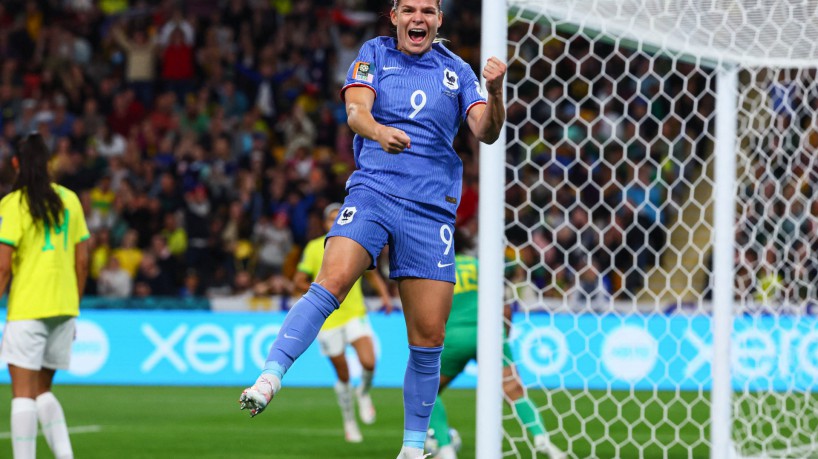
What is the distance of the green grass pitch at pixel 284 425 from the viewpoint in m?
8.54

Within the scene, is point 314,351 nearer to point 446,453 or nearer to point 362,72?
point 446,453

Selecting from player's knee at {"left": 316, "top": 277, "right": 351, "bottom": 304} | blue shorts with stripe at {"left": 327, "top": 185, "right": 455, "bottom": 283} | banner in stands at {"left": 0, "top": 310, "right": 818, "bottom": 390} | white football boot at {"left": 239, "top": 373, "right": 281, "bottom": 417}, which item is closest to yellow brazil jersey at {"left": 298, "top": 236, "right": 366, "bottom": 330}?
banner in stands at {"left": 0, "top": 310, "right": 818, "bottom": 390}

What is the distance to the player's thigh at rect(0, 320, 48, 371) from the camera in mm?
6168

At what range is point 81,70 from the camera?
18.5 metres

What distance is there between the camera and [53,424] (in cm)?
641

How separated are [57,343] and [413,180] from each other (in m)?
2.70

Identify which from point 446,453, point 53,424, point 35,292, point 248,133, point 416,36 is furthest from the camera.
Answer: point 248,133

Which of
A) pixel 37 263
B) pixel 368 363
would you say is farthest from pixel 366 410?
pixel 37 263

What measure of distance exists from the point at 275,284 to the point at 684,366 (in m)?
4.97

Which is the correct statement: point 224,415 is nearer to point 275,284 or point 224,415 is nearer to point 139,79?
point 275,284

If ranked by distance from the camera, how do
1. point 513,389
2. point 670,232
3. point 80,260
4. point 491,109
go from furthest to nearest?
point 670,232 < point 513,389 < point 80,260 < point 491,109

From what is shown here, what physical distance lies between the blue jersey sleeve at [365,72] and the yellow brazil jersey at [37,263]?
7.93 ft

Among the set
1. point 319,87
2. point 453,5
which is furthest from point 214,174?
point 453,5

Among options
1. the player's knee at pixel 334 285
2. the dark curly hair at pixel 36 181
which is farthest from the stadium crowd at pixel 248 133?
the player's knee at pixel 334 285
